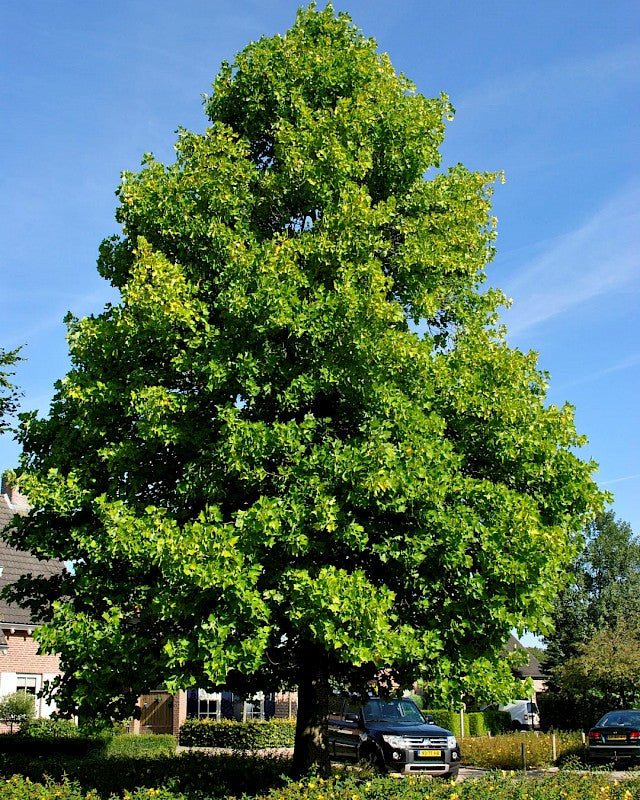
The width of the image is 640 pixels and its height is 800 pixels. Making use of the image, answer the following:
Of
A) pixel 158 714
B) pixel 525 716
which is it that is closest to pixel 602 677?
pixel 525 716

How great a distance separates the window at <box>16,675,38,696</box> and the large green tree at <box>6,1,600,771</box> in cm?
1623

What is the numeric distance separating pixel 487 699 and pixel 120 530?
5602mm

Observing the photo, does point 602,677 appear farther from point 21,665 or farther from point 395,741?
point 21,665

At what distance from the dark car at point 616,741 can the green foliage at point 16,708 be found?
54.3ft

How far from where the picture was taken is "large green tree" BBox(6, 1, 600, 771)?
33.0 ft

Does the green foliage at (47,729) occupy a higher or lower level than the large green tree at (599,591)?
lower

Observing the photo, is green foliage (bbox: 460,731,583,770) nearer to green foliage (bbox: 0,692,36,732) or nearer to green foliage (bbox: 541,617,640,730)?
green foliage (bbox: 541,617,640,730)

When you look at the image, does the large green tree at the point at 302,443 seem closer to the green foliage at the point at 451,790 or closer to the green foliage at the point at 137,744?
the green foliage at the point at 451,790

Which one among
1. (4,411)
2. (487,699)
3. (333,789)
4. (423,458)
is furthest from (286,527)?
(4,411)

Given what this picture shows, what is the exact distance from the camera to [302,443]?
439 inches

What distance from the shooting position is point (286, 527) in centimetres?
1017

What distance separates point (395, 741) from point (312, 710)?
21.3 ft

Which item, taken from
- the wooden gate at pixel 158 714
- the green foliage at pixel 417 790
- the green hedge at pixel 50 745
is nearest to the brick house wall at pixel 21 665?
the green hedge at pixel 50 745

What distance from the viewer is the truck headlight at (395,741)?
700 inches
